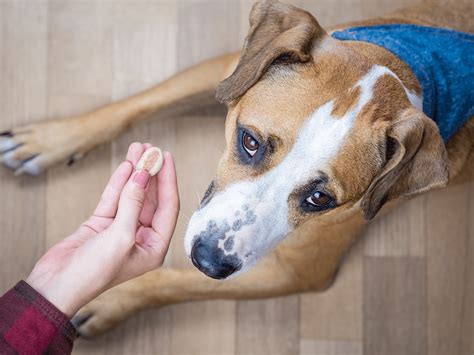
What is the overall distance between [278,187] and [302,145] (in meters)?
0.16

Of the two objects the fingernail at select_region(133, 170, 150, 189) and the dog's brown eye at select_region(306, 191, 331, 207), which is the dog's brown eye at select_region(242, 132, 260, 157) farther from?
the fingernail at select_region(133, 170, 150, 189)

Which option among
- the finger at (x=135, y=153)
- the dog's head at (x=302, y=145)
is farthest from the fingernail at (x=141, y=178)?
the dog's head at (x=302, y=145)

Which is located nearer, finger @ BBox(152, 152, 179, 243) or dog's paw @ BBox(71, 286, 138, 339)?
finger @ BBox(152, 152, 179, 243)

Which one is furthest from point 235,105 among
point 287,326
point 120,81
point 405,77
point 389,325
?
point 389,325

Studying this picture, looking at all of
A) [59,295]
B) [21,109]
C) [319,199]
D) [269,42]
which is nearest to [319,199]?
[319,199]

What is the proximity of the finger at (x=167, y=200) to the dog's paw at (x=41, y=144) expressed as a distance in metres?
0.76

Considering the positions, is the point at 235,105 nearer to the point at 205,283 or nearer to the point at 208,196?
the point at 208,196

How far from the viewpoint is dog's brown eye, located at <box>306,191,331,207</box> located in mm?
1988

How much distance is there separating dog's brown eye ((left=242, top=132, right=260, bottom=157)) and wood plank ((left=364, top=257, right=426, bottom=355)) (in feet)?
4.30

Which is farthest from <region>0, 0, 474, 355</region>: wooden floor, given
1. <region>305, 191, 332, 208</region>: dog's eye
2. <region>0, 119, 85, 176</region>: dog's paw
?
<region>305, 191, 332, 208</region>: dog's eye

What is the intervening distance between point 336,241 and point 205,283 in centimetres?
60

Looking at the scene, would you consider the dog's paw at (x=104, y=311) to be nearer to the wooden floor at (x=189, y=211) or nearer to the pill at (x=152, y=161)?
the wooden floor at (x=189, y=211)

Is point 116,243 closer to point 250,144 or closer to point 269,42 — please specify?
point 250,144

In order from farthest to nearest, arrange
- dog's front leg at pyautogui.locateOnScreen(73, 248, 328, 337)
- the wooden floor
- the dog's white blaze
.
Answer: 1. the wooden floor
2. dog's front leg at pyautogui.locateOnScreen(73, 248, 328, 337)
3. the dog's white blaze
